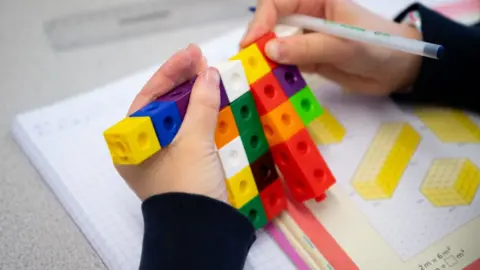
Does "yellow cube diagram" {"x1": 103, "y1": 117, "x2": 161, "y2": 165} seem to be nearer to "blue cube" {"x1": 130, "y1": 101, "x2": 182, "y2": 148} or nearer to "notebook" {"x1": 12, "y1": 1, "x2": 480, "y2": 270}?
"blue cube" {"x1": 130, "y1": 101, "x2": 182, "y2": 148}

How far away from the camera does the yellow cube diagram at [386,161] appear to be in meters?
0.45

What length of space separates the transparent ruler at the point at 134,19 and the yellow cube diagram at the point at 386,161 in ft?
0.84

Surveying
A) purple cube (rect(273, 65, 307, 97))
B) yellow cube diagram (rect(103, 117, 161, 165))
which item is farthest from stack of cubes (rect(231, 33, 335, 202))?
yellow cube diagram (rect(103, 117, 161, 165))

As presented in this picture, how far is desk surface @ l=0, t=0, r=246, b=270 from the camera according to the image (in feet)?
1.36

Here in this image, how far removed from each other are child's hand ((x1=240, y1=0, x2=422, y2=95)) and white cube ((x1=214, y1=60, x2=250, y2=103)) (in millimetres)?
38

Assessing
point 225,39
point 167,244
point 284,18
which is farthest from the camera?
point 225,39

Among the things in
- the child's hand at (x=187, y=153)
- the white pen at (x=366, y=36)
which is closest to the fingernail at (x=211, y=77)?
the child's hand at (x=187, y=153)

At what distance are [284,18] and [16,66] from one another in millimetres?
305

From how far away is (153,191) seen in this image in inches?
14.0

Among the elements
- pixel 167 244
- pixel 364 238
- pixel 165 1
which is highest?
pixel 165 1

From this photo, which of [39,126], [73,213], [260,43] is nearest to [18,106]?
[39,126]

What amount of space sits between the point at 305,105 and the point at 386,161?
0.35ft

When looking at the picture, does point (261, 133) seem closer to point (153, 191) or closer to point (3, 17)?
point (153, 191)

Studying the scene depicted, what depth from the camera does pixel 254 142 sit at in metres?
0.41
